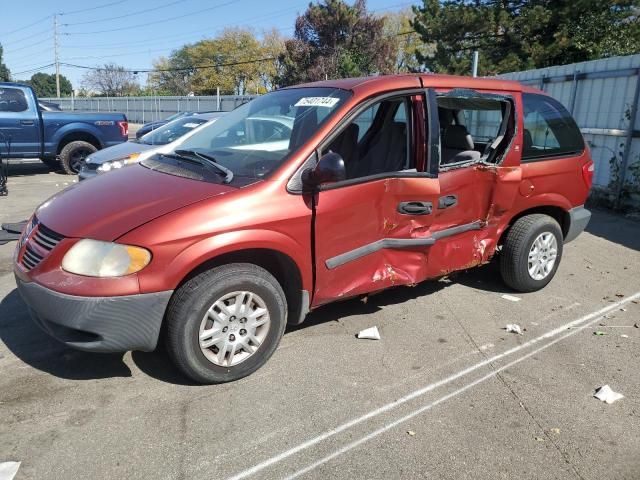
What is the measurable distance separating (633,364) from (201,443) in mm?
2879

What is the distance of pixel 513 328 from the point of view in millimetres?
4133

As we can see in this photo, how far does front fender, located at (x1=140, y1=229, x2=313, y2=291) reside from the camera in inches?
113

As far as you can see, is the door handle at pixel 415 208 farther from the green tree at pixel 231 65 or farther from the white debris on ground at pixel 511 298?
the green tree at pixel 231 65

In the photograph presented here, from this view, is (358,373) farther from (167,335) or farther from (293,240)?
(167,335)

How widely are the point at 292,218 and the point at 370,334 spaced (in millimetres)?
1198

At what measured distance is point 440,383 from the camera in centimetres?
330

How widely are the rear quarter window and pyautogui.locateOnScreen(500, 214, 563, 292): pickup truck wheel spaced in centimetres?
58

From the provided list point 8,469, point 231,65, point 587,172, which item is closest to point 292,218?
point 8,469

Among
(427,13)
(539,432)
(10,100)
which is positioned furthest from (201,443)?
(427,13)

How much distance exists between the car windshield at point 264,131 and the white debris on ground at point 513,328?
215 cm

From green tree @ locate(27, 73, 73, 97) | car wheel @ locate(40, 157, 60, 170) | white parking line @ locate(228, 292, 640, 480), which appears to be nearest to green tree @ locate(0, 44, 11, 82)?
green tree @ locate(27, 73, 73, 97)

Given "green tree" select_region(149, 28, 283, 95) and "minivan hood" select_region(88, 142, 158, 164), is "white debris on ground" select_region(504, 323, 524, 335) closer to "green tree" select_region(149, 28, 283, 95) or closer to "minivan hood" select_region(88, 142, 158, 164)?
"minivan hood" select_region(88, 142, 158, 164)

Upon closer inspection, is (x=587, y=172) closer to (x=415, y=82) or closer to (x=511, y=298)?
(x=511, y=298)

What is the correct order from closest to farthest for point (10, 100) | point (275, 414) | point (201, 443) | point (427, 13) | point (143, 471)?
1. point (143, 471)
2. point (201, 443)
3. point (275, 414)
4. point (10, 100)
5. point (427, 13)
